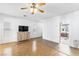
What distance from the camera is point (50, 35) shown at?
29.4 feet

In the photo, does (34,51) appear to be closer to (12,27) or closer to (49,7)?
(49,7)

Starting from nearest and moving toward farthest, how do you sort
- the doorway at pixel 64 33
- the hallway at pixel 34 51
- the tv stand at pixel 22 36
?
the hallway at pixel 34 51, the doorway at pixel 64 33, the tv stand at pixel 22 36

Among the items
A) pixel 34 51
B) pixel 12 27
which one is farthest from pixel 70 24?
pixel 12 27

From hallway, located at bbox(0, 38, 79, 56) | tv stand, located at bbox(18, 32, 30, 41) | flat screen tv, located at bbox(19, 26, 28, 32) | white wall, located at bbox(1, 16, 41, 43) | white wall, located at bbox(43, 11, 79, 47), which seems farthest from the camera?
flat screen tv, located at bbox(19, 26, 28, 32)

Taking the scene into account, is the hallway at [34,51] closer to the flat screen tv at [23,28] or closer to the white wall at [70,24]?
the white wall at [70,24]

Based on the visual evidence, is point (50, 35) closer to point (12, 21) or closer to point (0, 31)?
point (12, 21)

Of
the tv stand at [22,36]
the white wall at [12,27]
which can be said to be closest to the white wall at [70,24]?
the tv stand at [22,36]

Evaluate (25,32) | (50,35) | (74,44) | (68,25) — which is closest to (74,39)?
(74,44)

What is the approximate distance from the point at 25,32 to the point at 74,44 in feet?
17.4

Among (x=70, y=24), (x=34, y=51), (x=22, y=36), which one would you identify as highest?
(x=70, y=24)

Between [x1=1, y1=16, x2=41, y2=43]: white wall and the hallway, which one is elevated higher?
[x1=1, y1=16, x2=41, y2=43]: white wall

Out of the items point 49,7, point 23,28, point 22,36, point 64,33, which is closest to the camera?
point 49,7

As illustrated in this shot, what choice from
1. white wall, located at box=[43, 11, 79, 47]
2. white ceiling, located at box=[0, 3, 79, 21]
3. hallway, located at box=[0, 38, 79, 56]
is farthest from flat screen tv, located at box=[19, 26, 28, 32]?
hallway, located at box=[0, 38, 79, 56]

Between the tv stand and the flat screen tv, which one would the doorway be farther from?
the flat screen tv
